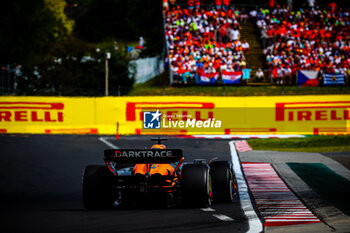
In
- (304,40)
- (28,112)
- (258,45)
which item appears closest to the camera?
(28,112)

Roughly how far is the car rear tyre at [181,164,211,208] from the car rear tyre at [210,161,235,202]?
0.96 metres

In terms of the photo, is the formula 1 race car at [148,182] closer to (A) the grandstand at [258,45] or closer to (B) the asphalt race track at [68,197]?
(B) the asphalt race track at [68,197]

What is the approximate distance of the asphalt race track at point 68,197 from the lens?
8.65m

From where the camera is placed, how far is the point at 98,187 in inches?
401

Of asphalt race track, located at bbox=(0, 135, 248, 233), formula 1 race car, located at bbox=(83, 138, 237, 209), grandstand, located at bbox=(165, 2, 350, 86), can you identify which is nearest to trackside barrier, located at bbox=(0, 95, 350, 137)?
asphalt race track, located at bbox=(0, 135, 248, 233)

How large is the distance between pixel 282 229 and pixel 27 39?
42.4 metres

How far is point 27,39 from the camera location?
47906mm

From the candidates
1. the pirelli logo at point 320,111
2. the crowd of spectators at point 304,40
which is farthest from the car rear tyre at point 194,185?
the crowd of spectators at point 304,40

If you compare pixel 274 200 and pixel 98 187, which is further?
pixel 274 200

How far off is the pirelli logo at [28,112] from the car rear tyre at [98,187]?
17.3 meters

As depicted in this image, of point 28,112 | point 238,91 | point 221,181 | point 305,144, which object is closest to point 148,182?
point 221,181

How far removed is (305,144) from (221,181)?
48.5 feet

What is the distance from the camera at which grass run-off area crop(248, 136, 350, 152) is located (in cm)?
2383

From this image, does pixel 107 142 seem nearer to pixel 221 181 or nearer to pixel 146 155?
pixel 221 181
